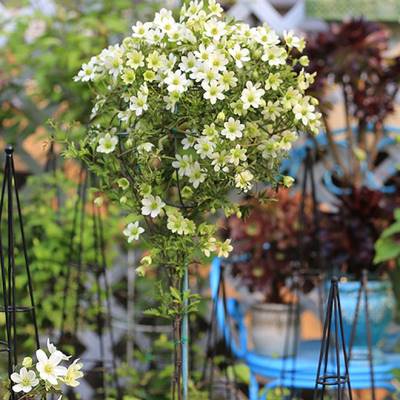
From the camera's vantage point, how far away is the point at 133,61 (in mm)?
1641

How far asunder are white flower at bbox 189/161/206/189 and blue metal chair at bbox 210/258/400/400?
32.7 inches

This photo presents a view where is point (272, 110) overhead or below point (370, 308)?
overhead

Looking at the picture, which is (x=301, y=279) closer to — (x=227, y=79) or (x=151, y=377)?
(x=151, y=377)

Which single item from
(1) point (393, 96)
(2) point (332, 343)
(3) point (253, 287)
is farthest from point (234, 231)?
(1) point (393, 96)

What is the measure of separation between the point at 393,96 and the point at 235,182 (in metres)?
1.42

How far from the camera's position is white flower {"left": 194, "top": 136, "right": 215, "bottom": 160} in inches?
63.0

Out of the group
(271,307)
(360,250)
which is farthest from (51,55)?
(360,250)

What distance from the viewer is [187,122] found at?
5.50ft

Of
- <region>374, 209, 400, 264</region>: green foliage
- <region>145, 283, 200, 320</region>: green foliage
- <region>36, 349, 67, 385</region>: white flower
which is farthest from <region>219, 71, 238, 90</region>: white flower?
<region>374, 209, 400, 264</region>: green foliage

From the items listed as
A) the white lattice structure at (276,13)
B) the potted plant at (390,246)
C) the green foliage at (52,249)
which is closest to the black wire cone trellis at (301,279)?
the potted plant at (390,246)

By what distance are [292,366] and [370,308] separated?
0.32 metres

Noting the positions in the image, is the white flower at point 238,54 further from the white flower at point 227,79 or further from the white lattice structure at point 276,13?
the white lattice structure at point 276,13

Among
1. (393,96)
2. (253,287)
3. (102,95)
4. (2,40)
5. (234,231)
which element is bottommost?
(253,287)

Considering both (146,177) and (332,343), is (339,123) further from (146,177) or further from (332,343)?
(146,177)
